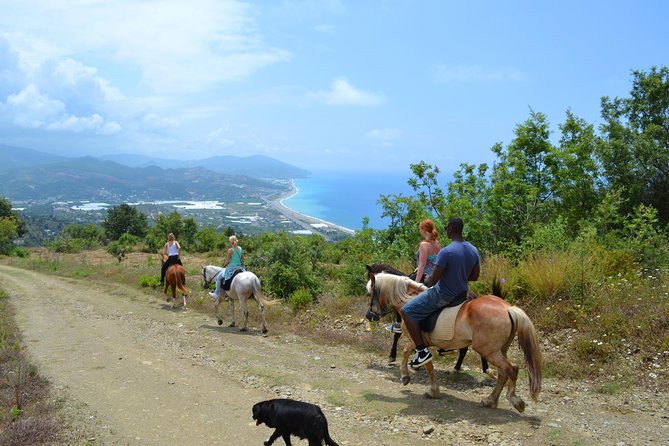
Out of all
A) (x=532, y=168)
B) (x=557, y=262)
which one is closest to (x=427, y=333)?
(x=557, y=262)

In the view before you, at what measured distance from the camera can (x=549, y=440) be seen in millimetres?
5168

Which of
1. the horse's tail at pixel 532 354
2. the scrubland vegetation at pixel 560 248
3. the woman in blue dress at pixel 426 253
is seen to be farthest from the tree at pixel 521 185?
the horse's tail at pixel 532 354

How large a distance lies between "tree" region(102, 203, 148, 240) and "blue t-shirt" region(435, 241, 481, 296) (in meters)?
45.4

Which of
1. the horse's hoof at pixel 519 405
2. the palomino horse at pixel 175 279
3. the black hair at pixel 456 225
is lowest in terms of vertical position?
the palomino horse at pixel 175 279

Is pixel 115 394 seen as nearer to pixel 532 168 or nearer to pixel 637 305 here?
pixel 637 305

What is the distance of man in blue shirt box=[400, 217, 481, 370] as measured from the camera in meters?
6.17

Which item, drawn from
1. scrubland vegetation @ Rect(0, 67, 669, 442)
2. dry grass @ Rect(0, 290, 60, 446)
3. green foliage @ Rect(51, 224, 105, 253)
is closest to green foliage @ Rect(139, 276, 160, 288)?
scrubland vegetation @ Rect(0, 67, 669, 442)

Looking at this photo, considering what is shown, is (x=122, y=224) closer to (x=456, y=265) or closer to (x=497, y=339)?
(x=456, y=265)

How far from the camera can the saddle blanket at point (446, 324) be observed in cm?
632

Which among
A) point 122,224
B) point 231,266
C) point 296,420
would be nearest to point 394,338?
point 296,420

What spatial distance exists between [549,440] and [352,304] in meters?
6.60

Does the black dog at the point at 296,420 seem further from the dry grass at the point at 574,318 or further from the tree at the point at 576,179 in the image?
the tree at the point at 576,179

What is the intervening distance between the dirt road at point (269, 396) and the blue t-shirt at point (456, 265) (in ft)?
5.16

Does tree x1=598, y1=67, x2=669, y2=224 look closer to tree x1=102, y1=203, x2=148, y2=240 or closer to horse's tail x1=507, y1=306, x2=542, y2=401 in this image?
horse's tail x1=507, y1=306, x2=542, y2=401
